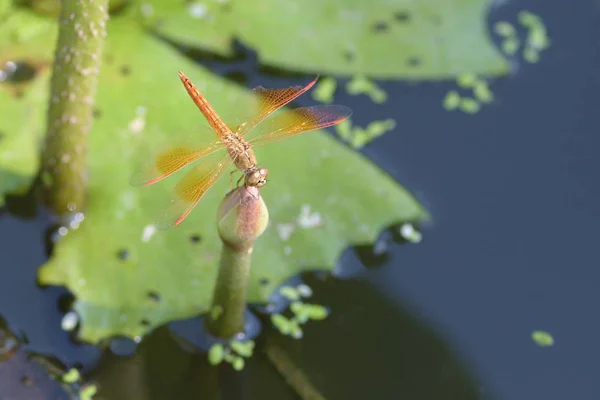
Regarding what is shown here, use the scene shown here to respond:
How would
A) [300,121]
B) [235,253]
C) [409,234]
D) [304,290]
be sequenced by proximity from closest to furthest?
[235,253] < [300,121] < [304,290] < [409,234]

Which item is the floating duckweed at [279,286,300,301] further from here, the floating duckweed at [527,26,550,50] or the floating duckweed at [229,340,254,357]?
the floating duckweed at [527,26,550,50]

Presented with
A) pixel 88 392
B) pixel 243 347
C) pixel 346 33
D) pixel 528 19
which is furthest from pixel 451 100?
pixel 88 392

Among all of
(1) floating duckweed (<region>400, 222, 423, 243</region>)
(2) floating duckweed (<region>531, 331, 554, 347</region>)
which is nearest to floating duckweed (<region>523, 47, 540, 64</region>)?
(1) floating duckweed (<region>400, 222, 423, 243</region>)

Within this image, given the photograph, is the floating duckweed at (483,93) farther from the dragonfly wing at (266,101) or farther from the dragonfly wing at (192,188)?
the dragonfly wing at (192,188)

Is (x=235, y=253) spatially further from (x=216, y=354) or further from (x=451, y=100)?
(x=451, y=100)

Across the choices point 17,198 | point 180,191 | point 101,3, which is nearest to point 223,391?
point 180,191

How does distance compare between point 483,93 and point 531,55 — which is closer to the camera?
point 483,93
